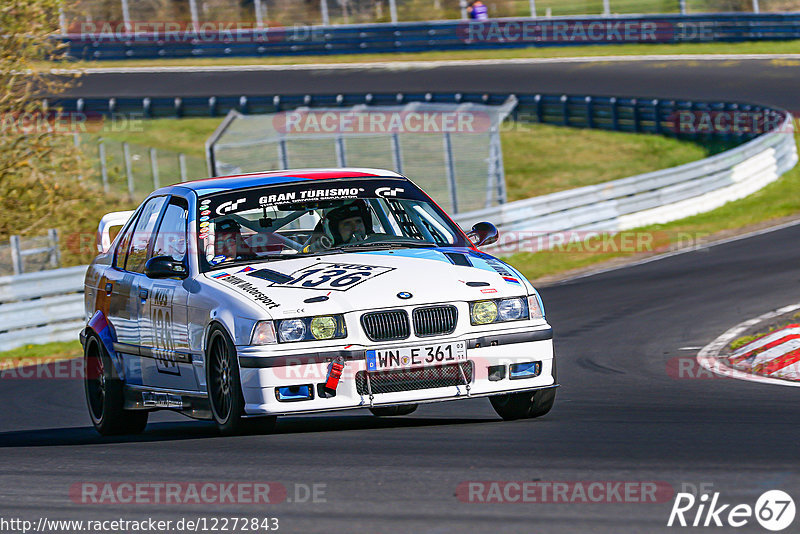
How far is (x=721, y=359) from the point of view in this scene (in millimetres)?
10844

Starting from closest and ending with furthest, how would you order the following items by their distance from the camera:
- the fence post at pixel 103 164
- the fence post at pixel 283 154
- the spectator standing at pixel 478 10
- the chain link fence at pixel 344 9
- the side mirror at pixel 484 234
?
the side mirror at pixel 484 234, the fence post at pixel 283 154, the fence post at pixel 103 164, the chain link fence at pixel 344 9, the spectator standing at pixel 478 10

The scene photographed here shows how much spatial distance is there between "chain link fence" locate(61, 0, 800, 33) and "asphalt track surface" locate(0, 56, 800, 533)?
34.3 m

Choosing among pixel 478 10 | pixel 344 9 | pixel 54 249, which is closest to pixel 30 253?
pixel 54 249

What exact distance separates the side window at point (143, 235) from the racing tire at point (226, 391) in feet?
5.03

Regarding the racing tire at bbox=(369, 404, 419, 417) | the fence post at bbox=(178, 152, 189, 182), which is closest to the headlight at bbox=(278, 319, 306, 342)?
the racing tire at bbox=(369, 404, 419, 417)

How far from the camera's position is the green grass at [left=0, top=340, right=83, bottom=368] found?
15.4m

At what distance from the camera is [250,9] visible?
49.5 metres

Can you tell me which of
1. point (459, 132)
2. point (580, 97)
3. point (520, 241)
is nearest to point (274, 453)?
point (520, 241)

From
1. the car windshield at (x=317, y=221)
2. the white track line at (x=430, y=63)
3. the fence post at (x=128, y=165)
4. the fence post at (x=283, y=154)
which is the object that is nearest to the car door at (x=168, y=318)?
the car windshield at (x=317, y=221)

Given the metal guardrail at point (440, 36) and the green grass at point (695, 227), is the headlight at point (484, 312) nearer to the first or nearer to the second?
the green grass at point (695, 227)

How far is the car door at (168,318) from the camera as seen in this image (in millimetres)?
8016

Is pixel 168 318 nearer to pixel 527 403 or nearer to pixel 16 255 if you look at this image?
pixel 527 403

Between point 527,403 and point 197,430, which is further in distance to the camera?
point 197,430

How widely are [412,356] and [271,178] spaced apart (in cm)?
200
